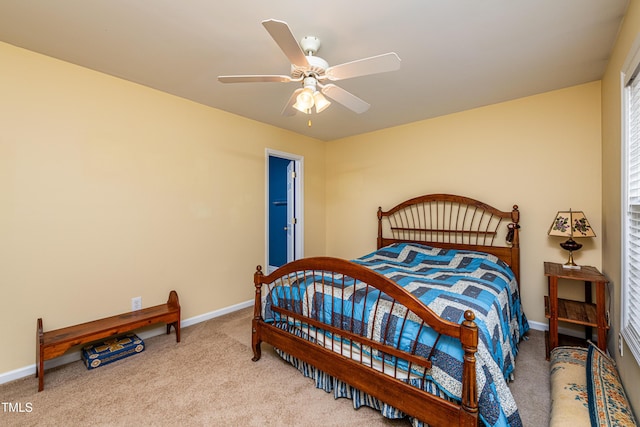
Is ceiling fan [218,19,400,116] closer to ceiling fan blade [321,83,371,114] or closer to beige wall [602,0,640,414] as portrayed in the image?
ceiling fan blade [321,83,371,114]

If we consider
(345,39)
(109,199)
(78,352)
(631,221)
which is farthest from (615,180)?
(78,352)

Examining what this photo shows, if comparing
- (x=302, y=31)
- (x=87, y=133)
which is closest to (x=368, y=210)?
(x=302, y=31)

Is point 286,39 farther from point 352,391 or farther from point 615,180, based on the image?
point 615,180

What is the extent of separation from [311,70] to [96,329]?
8.35 feet

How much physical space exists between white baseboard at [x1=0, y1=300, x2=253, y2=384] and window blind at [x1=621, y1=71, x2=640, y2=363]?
3.39 meters

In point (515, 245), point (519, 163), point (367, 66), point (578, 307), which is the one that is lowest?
point (578, 307)

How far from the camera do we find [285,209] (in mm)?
5043

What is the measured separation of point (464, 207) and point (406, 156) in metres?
1.01

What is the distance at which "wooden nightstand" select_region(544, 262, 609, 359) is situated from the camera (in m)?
2.11

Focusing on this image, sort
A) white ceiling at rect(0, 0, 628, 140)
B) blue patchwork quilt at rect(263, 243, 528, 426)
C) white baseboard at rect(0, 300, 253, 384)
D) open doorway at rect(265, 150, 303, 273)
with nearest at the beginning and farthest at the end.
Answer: blue patchwork quilt at rect(263, 243, 528, 426), white ceiling at rect(0, 0, 628, 140), white baseboard at rect(0, 300, 253, 384), open doorway at rect(265, 150, 303, 273)

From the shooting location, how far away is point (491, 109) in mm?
3139

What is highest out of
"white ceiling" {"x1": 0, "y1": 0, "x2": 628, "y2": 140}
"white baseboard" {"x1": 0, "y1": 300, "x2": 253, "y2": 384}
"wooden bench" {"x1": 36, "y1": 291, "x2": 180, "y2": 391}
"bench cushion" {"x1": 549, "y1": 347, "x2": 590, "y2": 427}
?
"white ceiling" {"x1": 0, "y1": 0, "x2": 628, "y2": 140}

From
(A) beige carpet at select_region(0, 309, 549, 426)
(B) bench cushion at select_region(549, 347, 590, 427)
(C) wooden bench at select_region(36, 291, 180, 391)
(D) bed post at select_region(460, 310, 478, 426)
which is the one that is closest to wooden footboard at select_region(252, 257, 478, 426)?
(D) bed post at select_region(460, 310, 478, 426)

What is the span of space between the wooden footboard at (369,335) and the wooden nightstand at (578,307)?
153 centimetres
